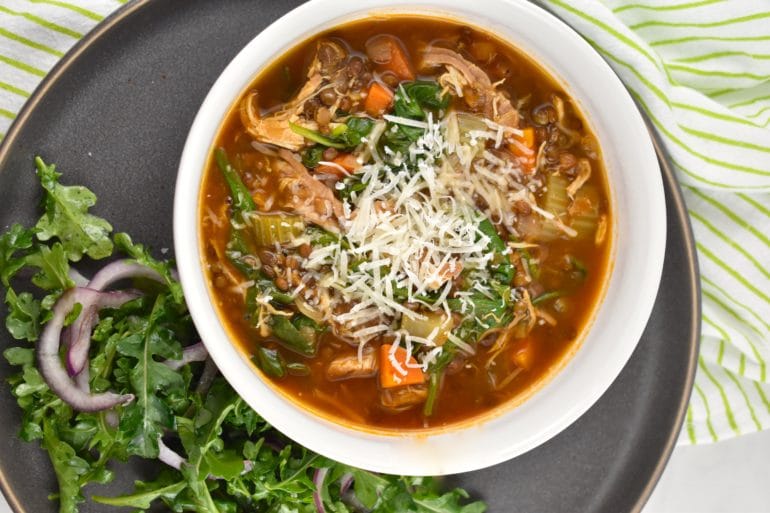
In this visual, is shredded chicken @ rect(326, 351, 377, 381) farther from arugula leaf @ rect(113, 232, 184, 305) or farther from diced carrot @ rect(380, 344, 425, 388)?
arugula leaf @ rect(113, 232, 184, 305)

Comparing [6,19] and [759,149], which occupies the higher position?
[759,149]

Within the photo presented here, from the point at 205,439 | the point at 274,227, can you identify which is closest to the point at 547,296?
the point at 274,227

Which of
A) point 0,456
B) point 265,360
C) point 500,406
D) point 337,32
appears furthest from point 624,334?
point 0,456

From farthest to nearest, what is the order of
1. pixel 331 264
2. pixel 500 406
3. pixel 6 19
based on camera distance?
pixel 6 19 → pixel 500 406 → pixel 331 264

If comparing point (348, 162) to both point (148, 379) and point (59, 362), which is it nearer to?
point (148, 379)

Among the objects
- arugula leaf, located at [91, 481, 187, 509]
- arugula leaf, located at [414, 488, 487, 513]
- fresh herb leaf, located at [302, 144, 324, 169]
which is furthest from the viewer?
arugula leaf, located at [414, 488, 487, 513]

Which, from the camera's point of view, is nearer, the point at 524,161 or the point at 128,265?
the point at 524,161

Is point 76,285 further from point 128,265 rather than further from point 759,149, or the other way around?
point 759,149

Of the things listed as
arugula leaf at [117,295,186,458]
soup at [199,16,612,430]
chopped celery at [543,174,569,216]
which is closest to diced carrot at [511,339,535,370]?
soup at [199,16,612,430]

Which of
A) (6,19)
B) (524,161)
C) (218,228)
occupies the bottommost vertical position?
(218,228)
